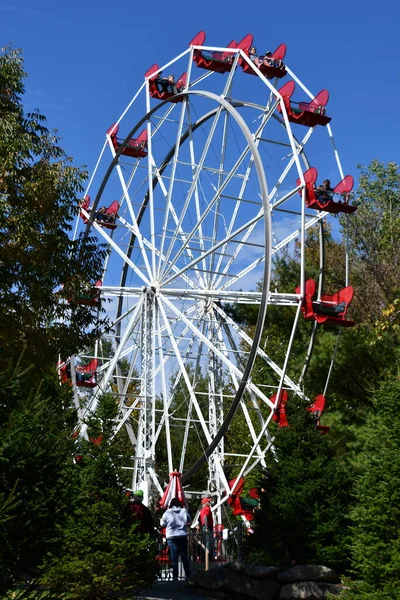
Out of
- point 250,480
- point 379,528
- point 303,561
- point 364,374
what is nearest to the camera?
point 379,528

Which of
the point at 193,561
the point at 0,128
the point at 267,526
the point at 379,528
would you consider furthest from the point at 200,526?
the point at 379,528

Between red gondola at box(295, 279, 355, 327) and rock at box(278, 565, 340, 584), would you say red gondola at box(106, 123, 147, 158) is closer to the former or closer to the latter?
red gondola at box(295, 279, 355, 327)

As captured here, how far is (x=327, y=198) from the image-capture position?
2025 centimetres

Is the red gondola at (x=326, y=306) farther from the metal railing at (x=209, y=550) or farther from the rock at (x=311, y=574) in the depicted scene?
the rock at (x=311, y=574)

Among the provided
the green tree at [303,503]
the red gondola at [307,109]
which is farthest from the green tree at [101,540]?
the red gondola at [307,109]

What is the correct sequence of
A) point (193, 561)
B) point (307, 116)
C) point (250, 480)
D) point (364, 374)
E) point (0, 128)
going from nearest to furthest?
point (0, 128), point (193, 561), point (307, 116), point (364, 374), point (250, 480)

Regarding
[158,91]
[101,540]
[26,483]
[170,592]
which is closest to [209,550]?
[170,592]

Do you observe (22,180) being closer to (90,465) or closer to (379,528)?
(90,465)

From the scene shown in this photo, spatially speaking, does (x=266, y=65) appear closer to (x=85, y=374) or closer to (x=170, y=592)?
(x=85, y=374)

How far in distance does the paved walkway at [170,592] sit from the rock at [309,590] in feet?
4.89

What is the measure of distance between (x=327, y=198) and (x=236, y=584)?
1006 centimetres

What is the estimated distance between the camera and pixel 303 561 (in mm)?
13586

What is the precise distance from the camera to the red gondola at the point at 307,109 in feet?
69.3

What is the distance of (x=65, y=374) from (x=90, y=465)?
11562 millimetres
